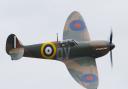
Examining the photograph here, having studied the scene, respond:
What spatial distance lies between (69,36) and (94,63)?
15.6ft

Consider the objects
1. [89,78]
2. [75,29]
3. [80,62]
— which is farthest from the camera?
[75,29]

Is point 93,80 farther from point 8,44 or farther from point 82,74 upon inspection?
point 8,44

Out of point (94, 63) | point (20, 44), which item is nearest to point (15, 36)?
point (20, 44)

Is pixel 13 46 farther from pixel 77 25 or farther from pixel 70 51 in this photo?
pixel 77 25

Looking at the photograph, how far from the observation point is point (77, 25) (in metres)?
106

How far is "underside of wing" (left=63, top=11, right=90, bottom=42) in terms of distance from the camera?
104625 mm

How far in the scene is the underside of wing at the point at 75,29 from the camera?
104625 millimetres

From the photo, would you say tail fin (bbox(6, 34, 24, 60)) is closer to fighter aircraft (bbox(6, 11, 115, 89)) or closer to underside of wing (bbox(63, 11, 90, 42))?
fighter aircraft (bbox(6, 11, 115, 89))

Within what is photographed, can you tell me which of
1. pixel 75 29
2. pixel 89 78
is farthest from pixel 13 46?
pixel 89 78

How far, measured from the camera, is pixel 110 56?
103 meters

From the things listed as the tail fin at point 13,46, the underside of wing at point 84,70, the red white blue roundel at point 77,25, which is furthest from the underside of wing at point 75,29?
the tail fin at point 13,46

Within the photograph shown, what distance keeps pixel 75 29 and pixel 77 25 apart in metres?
0.64

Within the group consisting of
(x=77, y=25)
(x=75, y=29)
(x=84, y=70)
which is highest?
(x=77, y=25)

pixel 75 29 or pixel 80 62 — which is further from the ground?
pixel 75 29
